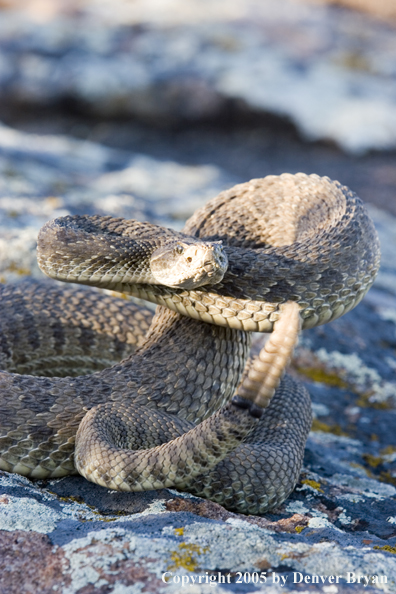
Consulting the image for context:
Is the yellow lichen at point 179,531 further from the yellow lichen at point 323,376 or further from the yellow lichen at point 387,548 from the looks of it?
the yellow lichen at point 323,376

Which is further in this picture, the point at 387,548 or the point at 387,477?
the point at 387,477

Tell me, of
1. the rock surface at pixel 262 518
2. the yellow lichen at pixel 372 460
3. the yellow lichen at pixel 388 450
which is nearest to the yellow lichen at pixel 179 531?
the rock surface at pixel 262 518

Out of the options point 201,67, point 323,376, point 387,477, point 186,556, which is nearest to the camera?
point 186,556

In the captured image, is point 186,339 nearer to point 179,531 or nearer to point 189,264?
point 189,264

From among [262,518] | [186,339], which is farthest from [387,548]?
[186,339]

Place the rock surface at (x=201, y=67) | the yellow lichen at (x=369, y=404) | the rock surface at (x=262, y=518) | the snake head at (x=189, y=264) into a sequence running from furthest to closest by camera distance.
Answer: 1. the rock surface at (x=201, y=67)
2. the yellow lichen at (x=369, y=404)
3. the snake head at (x=189, y=264)
4. the rock surface at (x=262, y=518)

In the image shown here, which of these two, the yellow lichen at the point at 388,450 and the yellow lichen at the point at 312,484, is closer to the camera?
the yellow lichen at the point at 312,484

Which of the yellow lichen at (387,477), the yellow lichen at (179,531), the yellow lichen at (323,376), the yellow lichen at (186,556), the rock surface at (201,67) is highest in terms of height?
the rock surface at (201,67)
